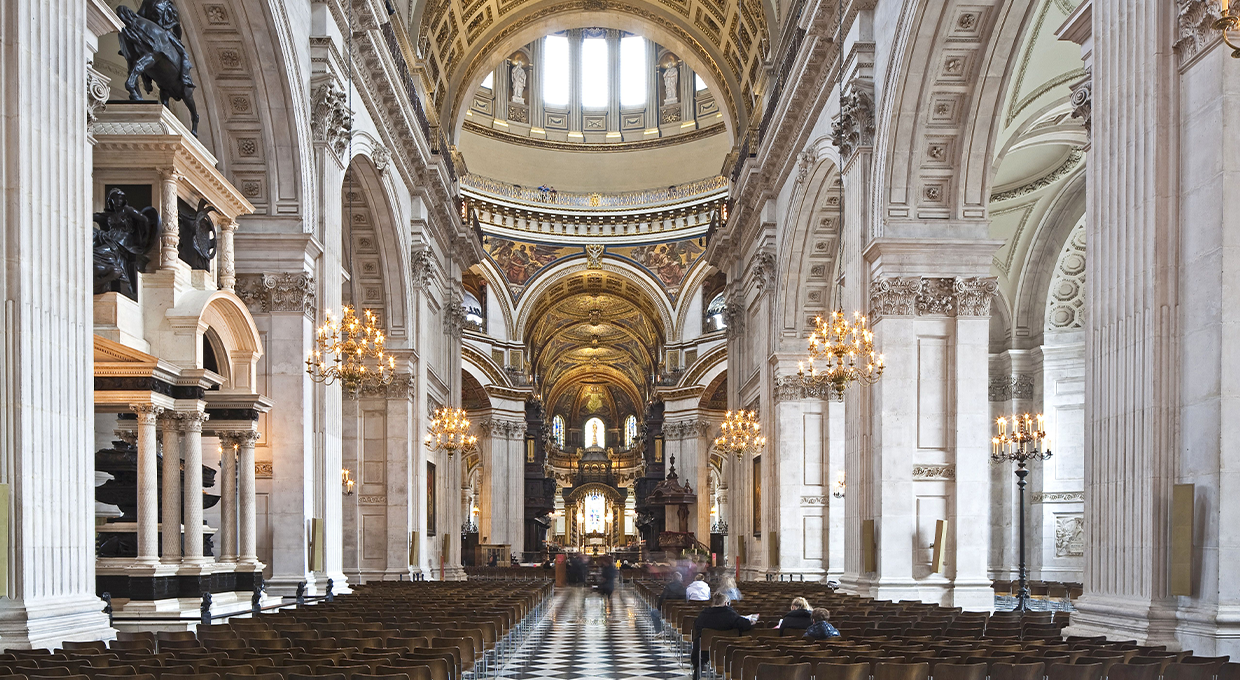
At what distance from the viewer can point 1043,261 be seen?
27.1 metres

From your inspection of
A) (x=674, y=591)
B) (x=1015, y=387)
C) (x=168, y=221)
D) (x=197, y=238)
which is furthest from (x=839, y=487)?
(x=168, y=221)

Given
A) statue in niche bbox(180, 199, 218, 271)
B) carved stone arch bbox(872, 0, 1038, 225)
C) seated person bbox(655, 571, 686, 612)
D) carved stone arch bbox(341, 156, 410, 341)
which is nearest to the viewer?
statue in niche bbox(180, 199, 218, 271)

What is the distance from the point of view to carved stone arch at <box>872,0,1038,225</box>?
16.3m

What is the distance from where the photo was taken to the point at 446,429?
29875 millimetres

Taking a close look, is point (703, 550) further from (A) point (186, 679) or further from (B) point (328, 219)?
(A) point (186, 679)

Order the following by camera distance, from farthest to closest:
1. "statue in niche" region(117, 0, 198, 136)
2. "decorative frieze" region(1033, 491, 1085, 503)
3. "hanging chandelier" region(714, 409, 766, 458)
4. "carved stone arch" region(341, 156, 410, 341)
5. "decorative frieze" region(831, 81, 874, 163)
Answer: "hanging chandelier" region(714, 409, 766, 458)
"decorative frieze" region(1033, 491, 1085, 503)
"carved stone arch" region(341, 156, 410, 341)
"decorative frieze" region(831, 81, 874, 163)
"statue in niche" region(117, 0, 198, 136)

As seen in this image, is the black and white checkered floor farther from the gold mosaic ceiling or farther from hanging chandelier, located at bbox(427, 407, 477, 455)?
the gold mosaic ceiling

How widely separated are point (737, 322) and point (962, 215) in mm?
18661

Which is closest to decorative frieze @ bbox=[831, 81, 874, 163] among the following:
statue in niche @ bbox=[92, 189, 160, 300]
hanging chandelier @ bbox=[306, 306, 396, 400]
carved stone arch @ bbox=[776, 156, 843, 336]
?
carved stone arch @ bbox=[776, 156, 843, 336]

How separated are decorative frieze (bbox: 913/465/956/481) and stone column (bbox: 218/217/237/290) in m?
10.8

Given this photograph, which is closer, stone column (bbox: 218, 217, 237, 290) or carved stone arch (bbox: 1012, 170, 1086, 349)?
stone column (bbox: 218, 217, 237, 290)

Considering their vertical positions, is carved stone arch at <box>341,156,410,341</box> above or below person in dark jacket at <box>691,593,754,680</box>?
above

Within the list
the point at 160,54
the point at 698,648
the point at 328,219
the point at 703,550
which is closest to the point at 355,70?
the point at 328,219

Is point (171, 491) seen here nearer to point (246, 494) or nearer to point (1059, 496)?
point (246, 494)
